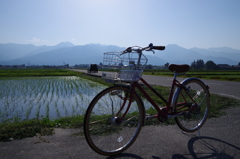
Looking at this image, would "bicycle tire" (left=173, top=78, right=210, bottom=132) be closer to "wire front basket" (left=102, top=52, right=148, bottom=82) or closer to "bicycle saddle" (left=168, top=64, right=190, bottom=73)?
"bicycle saddle" (left=168, top=64, right=190, bottom=73)

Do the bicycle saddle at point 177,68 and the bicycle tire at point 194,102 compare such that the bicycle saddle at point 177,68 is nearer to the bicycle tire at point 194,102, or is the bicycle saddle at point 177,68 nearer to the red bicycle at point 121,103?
the red bicycle at point 121,103

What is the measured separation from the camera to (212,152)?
88.6 inches

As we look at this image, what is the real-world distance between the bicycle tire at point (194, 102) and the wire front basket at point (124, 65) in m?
0.80

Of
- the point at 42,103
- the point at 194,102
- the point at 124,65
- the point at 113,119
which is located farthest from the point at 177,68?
the point at 42,103

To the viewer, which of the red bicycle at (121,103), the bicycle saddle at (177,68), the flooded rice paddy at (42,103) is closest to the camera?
the red bicycle at (121,103)

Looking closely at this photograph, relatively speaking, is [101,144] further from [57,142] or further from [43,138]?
[43,138]

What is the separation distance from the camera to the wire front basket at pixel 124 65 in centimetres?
216

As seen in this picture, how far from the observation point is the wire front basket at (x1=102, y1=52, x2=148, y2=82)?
7.08 ft

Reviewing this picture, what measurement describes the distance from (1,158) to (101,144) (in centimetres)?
110

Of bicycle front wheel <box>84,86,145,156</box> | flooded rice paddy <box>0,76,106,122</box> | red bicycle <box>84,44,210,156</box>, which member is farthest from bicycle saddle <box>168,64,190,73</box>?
flooded rice paddy <box>0,76,106,122</box>

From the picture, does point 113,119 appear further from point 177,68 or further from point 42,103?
point 42,103

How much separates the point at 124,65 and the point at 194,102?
149 centimetres

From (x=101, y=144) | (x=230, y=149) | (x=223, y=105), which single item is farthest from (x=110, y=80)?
(x=223, y=105)

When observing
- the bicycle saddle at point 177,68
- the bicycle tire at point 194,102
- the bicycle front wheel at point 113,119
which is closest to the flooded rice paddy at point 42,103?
the bicycle front wheel at point 113,119
